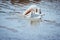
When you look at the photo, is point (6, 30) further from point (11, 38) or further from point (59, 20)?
point (59, 20)

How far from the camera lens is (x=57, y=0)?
612 cm

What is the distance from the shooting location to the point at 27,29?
288cm

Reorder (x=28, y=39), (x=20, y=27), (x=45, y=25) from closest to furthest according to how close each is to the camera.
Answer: (x=28, y=39), (x=20, y=27), (x=45, y=25)

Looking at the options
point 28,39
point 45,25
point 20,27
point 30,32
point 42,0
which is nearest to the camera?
point 28,39

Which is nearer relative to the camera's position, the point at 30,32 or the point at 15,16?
the point at 30,32

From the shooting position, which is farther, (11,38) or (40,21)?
(40,21)

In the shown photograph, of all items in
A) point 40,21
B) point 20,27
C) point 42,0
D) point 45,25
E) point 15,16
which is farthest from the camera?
point 42,0

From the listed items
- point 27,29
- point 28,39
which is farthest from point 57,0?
point 28,39

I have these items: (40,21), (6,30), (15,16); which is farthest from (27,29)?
(15,16)

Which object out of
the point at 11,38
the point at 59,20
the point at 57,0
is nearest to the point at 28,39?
the point at 11,38

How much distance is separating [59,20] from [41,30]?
814 millimetres

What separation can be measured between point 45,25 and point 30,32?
0.52 m

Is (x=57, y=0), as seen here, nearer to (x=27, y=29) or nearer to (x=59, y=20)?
(x=59, y=20)

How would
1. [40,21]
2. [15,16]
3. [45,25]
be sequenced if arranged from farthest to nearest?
[15,16] < [40,21] < [45,25]
